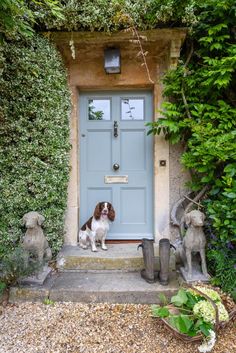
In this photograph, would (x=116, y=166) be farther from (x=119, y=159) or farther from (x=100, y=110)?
(x=100, y=110)

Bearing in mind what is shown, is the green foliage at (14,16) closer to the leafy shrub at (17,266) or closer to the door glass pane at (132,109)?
the door glass pane at (132,109)

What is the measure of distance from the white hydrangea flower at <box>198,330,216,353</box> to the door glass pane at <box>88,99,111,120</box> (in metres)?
2.69

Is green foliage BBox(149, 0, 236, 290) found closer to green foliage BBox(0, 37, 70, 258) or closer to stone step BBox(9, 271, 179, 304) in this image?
stone step BBox(9, 271, 179, 304)

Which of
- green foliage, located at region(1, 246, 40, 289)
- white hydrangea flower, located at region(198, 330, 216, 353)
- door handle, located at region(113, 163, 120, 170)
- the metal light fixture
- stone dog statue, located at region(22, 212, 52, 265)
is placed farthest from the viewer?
door handle, located at region(113, 163, 120, 170)

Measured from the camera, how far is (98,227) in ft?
10.6

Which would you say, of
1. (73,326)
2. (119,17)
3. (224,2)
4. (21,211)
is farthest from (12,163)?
(224,2)

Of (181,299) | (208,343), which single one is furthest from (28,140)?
(208,343)

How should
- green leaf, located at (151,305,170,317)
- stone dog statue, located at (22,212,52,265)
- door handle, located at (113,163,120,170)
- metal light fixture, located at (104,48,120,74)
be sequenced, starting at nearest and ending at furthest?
green leaf, located at (151,305,170,317), stone dog statue, located at (22,212,52,265), metal light fixture, located at (104,48,120,74), door handle, located at (113,163,120,170)

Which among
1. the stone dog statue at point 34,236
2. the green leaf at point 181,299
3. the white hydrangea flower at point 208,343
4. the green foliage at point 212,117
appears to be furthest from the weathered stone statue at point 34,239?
the green foliage at point 212,117

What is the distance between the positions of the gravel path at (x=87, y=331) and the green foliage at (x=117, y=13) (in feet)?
9.27

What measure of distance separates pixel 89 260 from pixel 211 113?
215 cm

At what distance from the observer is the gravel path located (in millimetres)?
2018

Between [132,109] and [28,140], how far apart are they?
1452mm

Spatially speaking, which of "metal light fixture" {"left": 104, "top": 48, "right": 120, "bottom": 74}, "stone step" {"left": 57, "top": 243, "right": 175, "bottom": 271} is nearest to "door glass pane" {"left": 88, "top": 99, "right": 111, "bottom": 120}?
"metal light fixture" {"left": 104, "top": 48, "right": 120, "bottom": 74}
